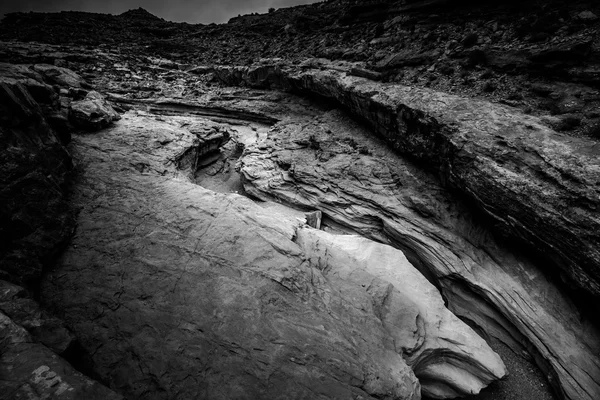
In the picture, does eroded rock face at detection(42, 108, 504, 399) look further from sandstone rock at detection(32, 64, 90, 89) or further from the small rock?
the small rock

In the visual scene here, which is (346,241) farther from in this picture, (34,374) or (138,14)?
(138,14)

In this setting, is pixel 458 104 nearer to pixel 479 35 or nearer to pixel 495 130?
pixel 495 130

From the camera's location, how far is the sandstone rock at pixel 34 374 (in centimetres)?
420

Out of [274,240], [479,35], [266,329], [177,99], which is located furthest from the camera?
[177,99]

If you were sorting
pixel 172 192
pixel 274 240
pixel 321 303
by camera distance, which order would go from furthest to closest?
pixel 172 192
pixel 274 240
pixel 321 303

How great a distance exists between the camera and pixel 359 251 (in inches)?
421

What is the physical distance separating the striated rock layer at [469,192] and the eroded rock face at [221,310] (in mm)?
1913

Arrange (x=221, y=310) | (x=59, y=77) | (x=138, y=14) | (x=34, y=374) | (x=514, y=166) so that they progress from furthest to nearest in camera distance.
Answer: (x=138, y=14)
(x=59, y=77)
(x=514, y=166)
(x=221, y=310)
(x=34, y=374)

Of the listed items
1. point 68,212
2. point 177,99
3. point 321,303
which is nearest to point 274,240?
point 321,303

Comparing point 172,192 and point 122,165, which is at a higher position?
point 122,165

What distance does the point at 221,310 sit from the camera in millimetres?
7090

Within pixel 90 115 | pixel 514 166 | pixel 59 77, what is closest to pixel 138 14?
pixel 59 77

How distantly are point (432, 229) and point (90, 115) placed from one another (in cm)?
1923

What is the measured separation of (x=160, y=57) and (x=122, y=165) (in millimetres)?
32026
